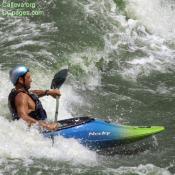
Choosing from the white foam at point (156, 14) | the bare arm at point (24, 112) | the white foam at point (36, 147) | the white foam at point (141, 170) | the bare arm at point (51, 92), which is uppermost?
the white foam at point (156, 14)

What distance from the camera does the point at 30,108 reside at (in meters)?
7.27

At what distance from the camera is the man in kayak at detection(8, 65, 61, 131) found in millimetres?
7059

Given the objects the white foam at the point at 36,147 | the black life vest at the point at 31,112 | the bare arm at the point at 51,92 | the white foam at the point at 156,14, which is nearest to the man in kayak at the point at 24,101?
the black life vest at the point at 31,112

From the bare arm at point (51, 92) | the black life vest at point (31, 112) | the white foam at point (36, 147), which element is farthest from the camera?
the bare arm at point (51, 92)

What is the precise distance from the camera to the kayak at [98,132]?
23.7 ft

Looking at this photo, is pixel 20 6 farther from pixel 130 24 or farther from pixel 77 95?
pixel 77 95

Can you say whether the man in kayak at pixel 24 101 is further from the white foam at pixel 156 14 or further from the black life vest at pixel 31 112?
the white foam at pixel 156 14

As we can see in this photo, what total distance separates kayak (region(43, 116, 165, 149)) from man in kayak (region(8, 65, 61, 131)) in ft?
0.69

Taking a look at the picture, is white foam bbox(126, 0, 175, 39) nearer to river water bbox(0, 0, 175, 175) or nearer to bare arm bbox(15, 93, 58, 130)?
river water bbox(0, 0, 175, 175)

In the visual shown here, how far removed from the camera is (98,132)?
289 inches

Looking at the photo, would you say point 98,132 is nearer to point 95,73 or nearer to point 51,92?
point 51,92

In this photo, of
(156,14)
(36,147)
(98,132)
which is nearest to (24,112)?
(36,147)

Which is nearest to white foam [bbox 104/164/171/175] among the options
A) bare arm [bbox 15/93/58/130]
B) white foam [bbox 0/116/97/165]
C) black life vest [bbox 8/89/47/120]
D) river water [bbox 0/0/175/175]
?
river water [bbox 0/0/175/175]

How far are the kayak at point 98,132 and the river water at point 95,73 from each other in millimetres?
114
